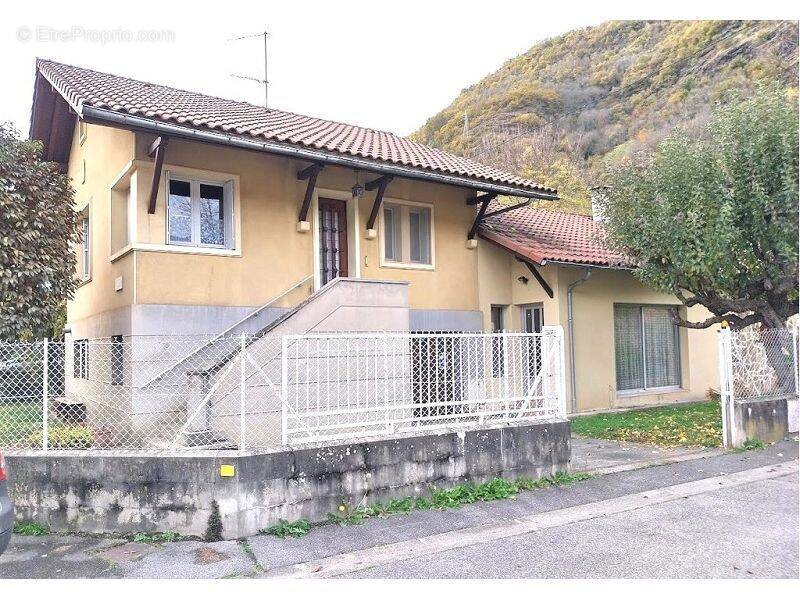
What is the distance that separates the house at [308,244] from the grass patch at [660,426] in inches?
37.0

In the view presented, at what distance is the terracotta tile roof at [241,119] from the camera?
7828 millimetres

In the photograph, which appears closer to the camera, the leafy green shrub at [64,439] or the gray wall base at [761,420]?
the leafy green shrub at [64,439]

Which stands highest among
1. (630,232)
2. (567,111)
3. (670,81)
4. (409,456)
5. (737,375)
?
(567,111)

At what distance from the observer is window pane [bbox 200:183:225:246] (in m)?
8.98

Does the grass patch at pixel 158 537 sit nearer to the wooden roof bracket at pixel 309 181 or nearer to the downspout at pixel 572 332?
the wooden roof bracket at pixel 309 181

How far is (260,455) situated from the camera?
5000 mm

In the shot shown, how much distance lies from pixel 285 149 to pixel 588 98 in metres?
30.2

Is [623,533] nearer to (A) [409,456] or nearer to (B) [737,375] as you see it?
(A) [409,456]

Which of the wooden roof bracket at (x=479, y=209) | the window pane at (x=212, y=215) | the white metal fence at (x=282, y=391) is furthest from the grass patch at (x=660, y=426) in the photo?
the window pane at (x=212, y=215)

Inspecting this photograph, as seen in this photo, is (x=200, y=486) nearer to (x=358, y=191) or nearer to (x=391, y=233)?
(x=358, y=191)

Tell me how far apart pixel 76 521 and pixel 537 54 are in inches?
1311

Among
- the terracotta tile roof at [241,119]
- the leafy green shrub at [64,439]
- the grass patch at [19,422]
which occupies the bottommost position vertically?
the leafy green shrub at [64,439]

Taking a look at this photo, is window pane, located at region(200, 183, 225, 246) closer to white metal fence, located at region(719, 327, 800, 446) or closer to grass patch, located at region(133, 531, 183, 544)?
grass patch, located at region(133, 531, 183, 544)

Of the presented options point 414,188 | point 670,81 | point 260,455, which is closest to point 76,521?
point 260,455
